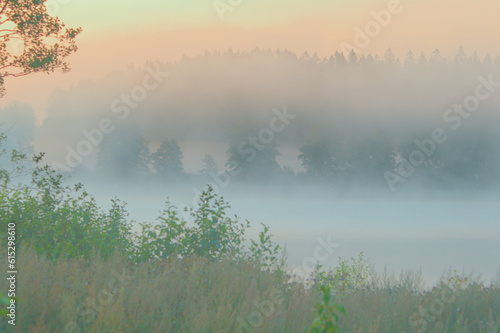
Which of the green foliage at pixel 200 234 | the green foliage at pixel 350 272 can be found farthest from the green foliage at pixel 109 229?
the green foliage at pixel 350 272

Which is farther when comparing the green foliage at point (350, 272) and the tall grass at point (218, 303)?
the green foliage at point (350, 272)

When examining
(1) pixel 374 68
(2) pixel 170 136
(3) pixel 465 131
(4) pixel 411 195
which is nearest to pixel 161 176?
(2) pixel 170 136

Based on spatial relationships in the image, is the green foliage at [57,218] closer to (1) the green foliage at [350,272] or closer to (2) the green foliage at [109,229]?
(2) the green foliage at [109,229]

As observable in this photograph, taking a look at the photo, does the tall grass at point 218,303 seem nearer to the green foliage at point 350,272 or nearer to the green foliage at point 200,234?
the green foliage at point 200,234

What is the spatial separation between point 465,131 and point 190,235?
7732 cm

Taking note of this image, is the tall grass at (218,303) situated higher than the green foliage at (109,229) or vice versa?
the green foliage at (109,229)

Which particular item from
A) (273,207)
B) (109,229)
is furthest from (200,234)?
(273,207)

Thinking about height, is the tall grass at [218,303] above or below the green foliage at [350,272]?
below

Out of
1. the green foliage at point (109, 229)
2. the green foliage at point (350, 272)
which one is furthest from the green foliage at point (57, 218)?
the green foliage at point (350, 272)

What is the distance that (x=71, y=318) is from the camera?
8234mm

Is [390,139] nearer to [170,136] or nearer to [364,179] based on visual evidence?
[364,179]

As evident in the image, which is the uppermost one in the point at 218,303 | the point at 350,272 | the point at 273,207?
the point at 273,207

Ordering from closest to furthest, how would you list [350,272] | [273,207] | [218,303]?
[218,303], [350,272], [273,207]

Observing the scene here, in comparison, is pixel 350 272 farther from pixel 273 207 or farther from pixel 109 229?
pixel 273 207
